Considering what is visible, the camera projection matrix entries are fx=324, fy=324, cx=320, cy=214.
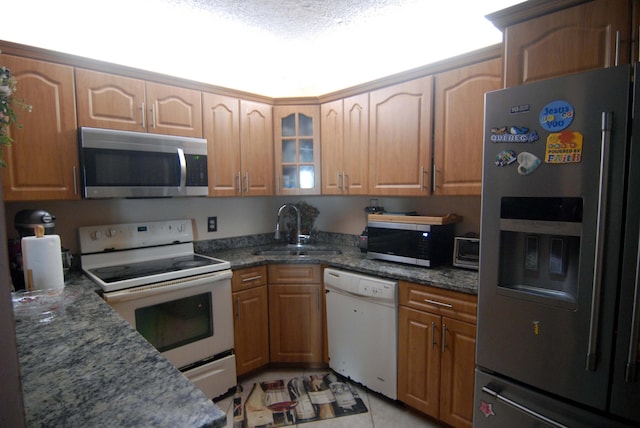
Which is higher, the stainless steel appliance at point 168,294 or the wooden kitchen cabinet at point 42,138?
the wooden kitchen cabinet at point 42,138

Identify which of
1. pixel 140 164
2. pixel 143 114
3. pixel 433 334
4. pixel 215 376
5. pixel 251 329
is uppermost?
pixel 143 114

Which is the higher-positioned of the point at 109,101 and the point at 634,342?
the point at 109,101

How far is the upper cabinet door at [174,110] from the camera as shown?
2.10m

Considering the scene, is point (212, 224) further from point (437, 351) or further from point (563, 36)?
point (563, 36)

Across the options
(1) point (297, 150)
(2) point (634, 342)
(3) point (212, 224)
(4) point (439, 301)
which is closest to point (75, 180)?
(3) point (212, 224)

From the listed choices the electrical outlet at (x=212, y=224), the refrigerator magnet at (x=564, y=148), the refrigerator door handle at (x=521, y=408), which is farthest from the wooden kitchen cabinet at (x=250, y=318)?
the refrigerator magnet at (x=564, y=148)

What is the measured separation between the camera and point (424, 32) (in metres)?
2.20

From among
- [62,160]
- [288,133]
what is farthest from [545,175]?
[62,160]

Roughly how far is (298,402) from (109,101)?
2.22 meters

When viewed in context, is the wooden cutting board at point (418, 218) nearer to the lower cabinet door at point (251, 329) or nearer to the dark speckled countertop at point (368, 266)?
the dark speckled countertop at point (368, 266)

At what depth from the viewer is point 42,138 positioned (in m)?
1.75

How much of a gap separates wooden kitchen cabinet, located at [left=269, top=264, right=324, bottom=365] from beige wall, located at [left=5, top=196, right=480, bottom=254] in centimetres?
69

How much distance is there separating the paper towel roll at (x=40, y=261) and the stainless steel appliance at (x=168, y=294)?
0.81 feet

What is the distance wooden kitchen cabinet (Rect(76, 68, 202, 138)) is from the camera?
6.15 ft
